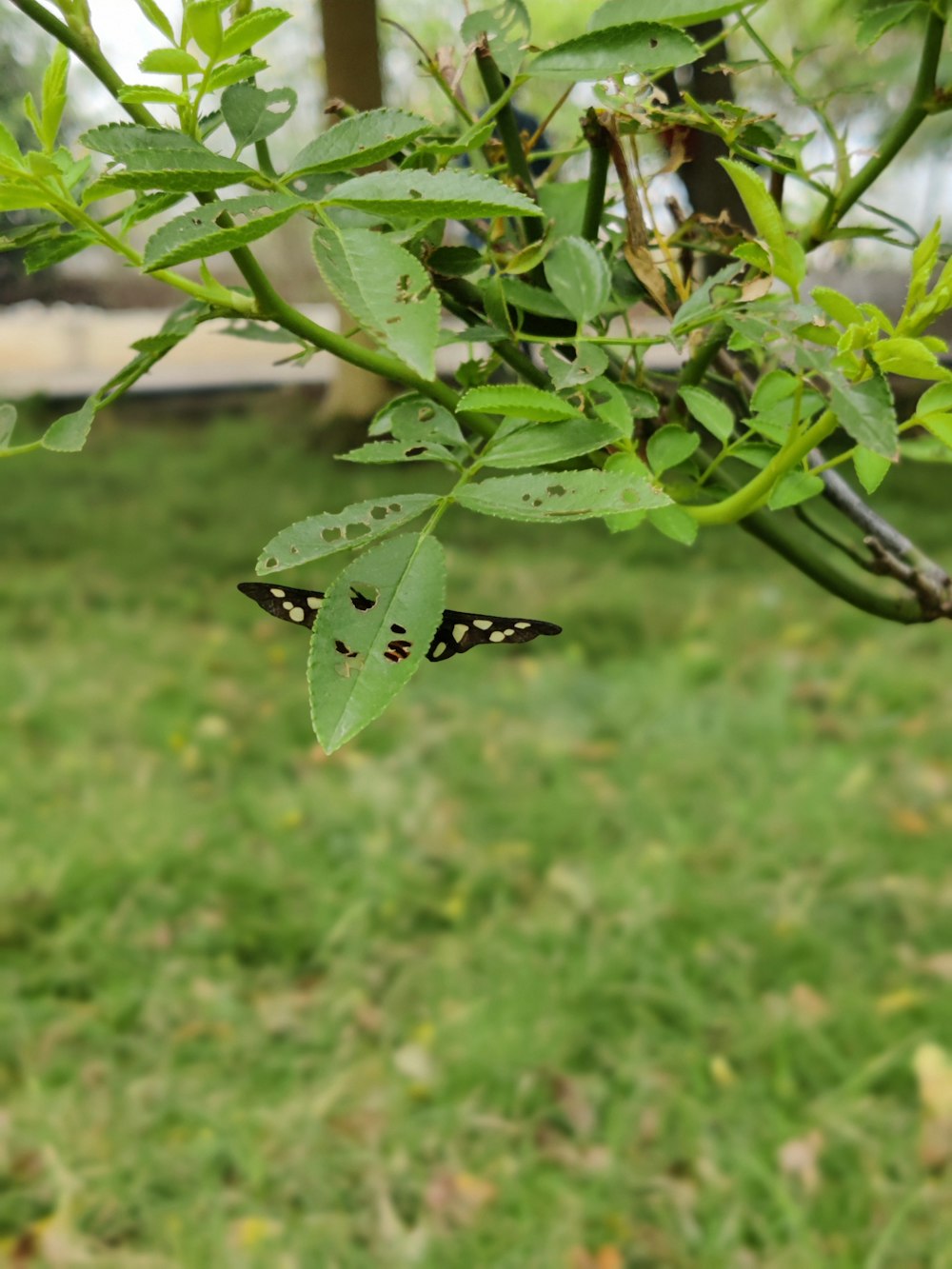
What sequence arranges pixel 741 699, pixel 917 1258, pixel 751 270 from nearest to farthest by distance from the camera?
1. pixel 751 270
2. pixel 917 1258
3. pixel 741 699

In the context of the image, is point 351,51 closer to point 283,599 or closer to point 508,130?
point 508,130

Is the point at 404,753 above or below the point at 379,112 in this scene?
below

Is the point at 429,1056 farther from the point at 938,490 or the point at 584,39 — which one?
the point at 938,490

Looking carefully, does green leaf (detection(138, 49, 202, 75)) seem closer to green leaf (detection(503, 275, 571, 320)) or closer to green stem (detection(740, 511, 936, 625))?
green leaf (detection(503, 275, 571, 320))

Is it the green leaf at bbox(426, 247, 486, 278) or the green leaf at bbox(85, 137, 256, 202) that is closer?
the green leaf at bbox(85, 137, 256, 202)

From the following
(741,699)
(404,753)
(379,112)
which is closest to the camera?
(379,112)

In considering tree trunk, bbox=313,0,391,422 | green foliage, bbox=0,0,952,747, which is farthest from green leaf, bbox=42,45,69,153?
tree trunk, bbox=313,0,391,422

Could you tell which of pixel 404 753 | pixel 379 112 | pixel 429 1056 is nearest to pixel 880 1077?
pixel 429 1056
